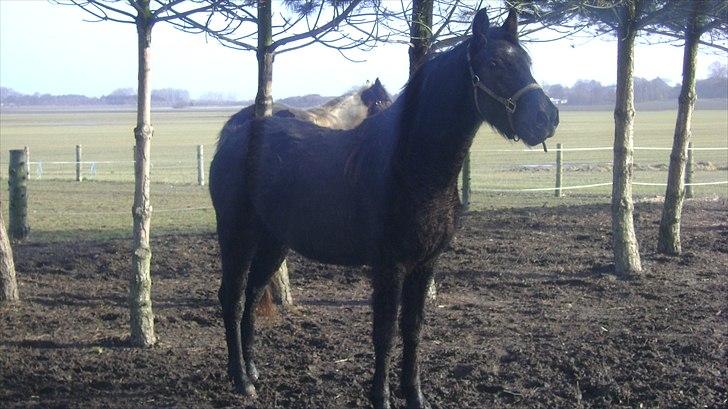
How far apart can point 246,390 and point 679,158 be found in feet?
24.2

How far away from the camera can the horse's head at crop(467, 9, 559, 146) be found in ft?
14.4

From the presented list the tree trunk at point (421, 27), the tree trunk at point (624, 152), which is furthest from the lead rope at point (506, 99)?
the tree trunk at point (624, 152)

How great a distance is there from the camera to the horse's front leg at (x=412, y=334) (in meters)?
5.10

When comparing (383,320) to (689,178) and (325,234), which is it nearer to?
(325,234)

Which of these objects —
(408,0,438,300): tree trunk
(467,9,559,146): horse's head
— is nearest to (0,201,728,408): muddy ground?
(408,0,438,300): tree trunk

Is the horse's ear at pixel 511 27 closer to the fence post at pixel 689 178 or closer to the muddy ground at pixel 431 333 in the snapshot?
the muddy ground at pixel 431 333

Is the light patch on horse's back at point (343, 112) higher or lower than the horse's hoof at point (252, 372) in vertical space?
higher

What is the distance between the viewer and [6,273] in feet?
25.5

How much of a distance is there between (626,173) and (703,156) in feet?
90.4

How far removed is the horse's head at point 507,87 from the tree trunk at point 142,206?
2.73 meters

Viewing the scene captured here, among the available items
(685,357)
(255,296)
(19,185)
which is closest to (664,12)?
(685,357)

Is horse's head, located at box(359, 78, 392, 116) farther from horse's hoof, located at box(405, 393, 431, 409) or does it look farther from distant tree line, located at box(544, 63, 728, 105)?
distant tree line, located at box(544, 63, 728, 105)

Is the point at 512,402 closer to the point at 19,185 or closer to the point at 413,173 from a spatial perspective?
the point at 413,173

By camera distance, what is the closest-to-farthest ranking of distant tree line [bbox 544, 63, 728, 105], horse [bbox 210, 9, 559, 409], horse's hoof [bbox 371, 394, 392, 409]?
horse [bbox 210, 9, 559, 409] → horse's hoof [bbox 371, 394, 392, 409] → distant tree line [bbox 544, 63, 728, 105]
